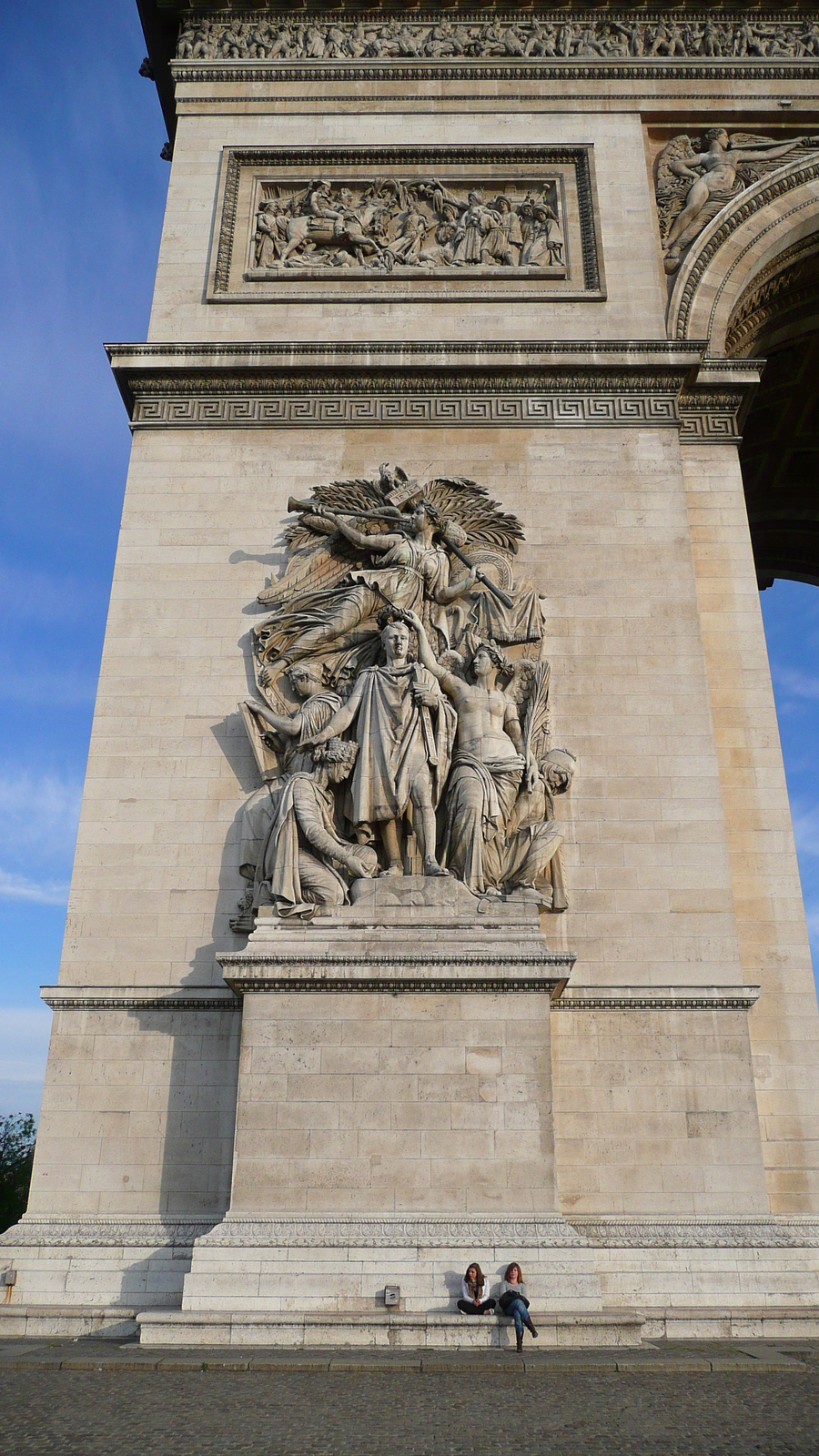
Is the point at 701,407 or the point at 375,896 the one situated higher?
the point at 701,407

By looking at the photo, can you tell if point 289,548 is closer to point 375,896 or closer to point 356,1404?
point 375,896

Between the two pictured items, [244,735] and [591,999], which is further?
[244,735]

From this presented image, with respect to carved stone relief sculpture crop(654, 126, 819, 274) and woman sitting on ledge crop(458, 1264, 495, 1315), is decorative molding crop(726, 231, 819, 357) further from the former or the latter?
woman sitting on ledge crop(458, 1264, 495, 1315)

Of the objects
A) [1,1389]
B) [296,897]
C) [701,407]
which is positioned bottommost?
[1,1389]

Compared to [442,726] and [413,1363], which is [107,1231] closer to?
[413,1363]

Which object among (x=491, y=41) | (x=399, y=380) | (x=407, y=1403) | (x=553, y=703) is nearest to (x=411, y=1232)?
(x=407, y=1403)

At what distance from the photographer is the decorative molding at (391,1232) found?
31.0 feet

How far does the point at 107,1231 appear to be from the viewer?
34.2 ft

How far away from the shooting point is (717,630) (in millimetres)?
13922

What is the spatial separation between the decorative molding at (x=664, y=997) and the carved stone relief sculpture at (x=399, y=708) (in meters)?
1.02

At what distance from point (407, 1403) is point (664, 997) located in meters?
5.22

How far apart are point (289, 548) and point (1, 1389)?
908 centimetres

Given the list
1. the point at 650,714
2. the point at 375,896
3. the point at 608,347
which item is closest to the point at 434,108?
the point at 608,347

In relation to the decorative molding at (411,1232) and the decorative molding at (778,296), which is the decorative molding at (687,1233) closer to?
the decorative molding at (411,1232)
